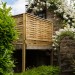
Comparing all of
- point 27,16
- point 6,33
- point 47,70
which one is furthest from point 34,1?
point 6,33

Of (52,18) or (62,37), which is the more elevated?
(52,18)

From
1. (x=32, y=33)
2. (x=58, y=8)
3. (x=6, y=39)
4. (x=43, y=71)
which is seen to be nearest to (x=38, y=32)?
(x=32, y=33)

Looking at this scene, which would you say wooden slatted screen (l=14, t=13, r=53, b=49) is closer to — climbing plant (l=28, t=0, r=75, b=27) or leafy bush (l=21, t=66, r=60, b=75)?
leafy bush (l=21, t=66, r=60, b=75)

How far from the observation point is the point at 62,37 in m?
12.9

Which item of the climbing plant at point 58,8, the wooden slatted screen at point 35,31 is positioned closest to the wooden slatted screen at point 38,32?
the wooden slatted screen at point 35,31

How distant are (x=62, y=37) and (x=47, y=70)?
215cm

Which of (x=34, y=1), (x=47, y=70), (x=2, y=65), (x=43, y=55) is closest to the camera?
Result: (x=2, y=65)

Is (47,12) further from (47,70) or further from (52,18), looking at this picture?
(47,70)

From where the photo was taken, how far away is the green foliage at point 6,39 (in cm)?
727

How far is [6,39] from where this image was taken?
7.46m

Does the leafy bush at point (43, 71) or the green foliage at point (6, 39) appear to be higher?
the green foliage at point (6, 39)

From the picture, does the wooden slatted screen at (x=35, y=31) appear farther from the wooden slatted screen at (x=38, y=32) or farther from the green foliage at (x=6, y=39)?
the green foliage at (x=6, y=39)

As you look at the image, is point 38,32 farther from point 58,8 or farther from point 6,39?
point 6,39

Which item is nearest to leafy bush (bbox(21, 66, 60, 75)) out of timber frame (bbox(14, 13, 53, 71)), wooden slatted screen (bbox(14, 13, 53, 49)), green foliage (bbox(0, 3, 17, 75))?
timber frame (bbox(14, 13, 53, 71))
